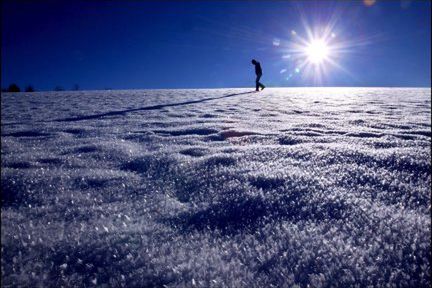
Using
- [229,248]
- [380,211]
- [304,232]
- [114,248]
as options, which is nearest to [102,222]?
[114,248]

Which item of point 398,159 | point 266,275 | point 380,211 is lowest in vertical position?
point 266,275

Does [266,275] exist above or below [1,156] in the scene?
below

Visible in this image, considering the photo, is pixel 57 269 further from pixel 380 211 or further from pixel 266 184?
pixel 380 211

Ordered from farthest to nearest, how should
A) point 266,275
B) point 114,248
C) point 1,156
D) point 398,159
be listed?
point 1,156, point 398,159, point 114,248, point 266,275

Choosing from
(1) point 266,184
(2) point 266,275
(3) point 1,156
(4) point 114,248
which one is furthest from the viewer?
(3) point 1,156

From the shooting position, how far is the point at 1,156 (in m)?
2.35

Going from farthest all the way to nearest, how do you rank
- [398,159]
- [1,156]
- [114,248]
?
[1,156] < [398,159] < [114,248]

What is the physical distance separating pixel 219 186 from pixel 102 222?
2.17 feet

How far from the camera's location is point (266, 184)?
1.68 m

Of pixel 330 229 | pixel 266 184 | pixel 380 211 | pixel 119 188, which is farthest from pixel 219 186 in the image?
pixel 380 211

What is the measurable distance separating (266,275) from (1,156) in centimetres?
233

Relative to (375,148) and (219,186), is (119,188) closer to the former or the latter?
(219,186)

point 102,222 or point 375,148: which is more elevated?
point 375,148

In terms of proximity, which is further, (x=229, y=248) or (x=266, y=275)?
(x=229, y=248)
